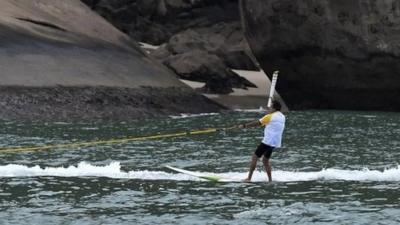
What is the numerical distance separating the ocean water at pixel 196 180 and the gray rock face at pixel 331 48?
10.9m

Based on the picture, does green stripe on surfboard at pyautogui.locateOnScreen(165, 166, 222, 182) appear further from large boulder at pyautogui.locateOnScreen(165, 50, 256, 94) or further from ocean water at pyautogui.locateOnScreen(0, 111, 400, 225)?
large boulder at pyautogui.locateOnScreen(165, 50, 256, 94)

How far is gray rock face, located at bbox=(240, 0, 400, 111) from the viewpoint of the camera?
1517 inches

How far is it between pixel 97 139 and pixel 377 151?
26.7 feet

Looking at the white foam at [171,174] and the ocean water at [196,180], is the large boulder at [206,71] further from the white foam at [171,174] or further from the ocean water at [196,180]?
the white foam at [171,174]

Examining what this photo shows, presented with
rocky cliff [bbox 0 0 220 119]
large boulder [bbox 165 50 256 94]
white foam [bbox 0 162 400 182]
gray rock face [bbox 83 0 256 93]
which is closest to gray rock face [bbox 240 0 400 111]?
rocky cliff [bbox 0 0 220 119]

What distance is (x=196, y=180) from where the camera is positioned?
17359 mm

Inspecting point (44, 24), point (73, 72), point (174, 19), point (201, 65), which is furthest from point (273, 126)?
point (174, 19)

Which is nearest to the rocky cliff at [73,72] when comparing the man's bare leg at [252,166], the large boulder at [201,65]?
the large boulder at [201,65]

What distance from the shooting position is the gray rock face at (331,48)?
38.5 metres

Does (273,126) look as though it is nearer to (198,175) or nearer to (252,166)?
(252,166)

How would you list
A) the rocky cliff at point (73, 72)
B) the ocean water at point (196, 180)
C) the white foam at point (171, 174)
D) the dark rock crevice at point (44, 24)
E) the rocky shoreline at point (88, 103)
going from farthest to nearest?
the dark rock crevice at point (44, 24)
the rocky cliff at point (73, 72)
the rocky shoreline at point (88, 103)
the white foam at point (171, 174)
the ocean water at point (196, 180)

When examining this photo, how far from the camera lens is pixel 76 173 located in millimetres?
18094

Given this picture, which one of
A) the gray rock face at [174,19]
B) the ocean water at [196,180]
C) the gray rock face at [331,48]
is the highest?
the gray rock face at [174,19]

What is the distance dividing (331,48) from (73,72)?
11874 millimetres
